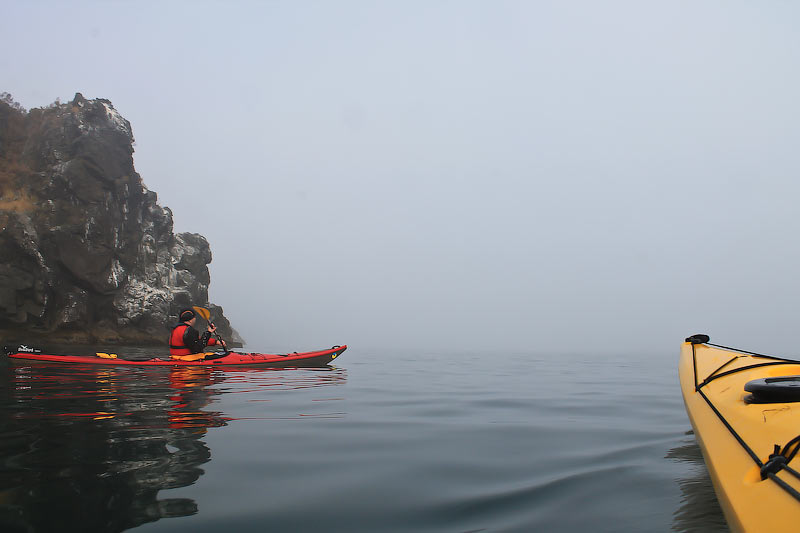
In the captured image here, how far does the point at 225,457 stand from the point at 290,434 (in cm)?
112

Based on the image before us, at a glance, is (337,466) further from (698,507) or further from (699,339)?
(699,339)

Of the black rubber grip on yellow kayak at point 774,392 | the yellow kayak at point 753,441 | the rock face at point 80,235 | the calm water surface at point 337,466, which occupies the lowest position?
the calm water surface at point 337,466

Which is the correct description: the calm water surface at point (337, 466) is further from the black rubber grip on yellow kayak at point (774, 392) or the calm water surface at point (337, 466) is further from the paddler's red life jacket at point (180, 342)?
the paddler's red life jacket at point (180, 342)

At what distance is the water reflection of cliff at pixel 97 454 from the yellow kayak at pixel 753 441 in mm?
2707

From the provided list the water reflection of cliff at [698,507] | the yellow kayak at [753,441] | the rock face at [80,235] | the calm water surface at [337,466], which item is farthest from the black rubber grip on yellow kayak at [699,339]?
the rock face at [80,235]

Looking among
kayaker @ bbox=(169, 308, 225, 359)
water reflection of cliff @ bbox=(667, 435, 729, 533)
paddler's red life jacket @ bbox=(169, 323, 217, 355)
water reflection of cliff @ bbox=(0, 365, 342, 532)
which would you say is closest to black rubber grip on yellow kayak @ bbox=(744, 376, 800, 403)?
water reflection of cliff @ bbox=(667, 435, 729, 533)

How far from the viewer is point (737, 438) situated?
2508 millimetres

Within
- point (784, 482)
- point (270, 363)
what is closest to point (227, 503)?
point (784, 482)

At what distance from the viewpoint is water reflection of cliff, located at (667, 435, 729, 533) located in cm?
240

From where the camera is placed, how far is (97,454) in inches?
139

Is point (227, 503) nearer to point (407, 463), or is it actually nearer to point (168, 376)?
point (407, 463)

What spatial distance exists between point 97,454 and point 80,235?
33.8m

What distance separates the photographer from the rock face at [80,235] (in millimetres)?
28203

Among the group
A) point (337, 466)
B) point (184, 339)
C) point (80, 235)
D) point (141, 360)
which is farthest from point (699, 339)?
point (80, 235)
